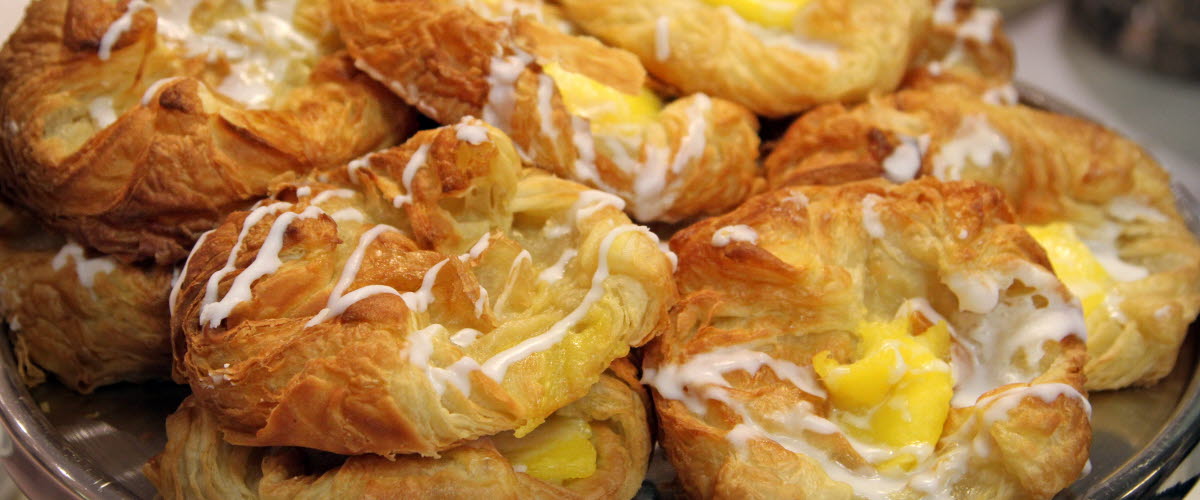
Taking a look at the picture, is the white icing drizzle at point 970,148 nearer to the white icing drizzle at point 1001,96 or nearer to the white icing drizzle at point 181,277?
the white icing drizzle at point 1001,96

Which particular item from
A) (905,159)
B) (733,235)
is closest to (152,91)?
(733,235)

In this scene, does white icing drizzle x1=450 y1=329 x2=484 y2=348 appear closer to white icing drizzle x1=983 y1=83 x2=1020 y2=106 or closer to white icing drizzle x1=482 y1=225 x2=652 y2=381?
white icing drizzle x1=482 y1=225 x2=652 y2=381

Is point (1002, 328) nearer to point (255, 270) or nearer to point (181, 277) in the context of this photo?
point (255, 270)

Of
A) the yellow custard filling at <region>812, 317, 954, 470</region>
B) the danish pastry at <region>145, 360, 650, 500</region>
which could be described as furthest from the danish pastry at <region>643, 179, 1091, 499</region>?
the danish pastry at <region>145, 360, 650, 500</region>

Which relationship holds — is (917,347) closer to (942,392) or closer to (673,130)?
(942,392)

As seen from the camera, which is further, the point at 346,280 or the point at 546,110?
the point at 546,110

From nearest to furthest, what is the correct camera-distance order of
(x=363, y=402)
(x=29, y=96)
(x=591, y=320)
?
(x=363, y=402)
(x=591, y=320)
(x=29, y=96)

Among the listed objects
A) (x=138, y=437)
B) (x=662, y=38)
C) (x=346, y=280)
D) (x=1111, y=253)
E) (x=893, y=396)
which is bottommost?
(x=138, y=437)

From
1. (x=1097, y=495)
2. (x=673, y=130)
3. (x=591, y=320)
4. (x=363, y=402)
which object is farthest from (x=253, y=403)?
(x=1097, y=495)
